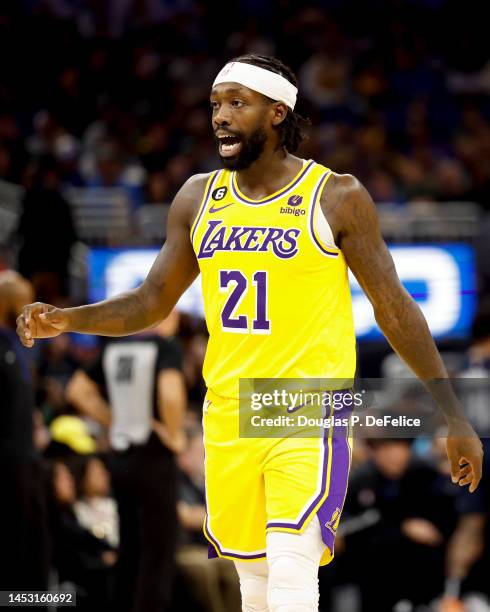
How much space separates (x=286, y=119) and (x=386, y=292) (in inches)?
32.5

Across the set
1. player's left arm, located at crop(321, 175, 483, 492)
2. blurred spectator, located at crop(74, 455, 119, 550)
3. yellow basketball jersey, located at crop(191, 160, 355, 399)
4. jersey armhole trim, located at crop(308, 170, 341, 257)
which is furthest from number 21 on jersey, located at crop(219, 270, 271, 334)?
blurred spectator, located at crop(74, 455, 119, 550)

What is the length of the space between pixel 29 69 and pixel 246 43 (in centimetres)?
267

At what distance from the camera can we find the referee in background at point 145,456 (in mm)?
7441

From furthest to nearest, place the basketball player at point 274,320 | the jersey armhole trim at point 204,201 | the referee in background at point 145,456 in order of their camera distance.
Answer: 1. the referee in background at point 145,456
2. the jersey armhole trim at point 204,201
3. the basketball player at point 274,320

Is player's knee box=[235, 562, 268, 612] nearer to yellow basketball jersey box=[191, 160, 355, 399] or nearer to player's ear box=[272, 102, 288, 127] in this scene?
yellow basketball jersey box=[191, 160, 355, 399]

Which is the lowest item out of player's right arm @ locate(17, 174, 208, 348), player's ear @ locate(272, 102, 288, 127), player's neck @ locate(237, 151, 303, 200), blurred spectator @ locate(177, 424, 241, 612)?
blurred spectator @ locate(177, 424, 241, 612)

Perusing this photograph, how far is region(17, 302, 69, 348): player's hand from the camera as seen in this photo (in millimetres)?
4363

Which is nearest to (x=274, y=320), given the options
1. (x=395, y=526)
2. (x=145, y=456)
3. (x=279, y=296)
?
(x=279, y=296)

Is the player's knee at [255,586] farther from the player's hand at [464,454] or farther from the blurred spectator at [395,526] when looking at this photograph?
the blurred spectator at [395,526]

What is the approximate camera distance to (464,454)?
4.38m

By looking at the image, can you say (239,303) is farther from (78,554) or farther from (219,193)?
(78,554)

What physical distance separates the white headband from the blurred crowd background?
323cm

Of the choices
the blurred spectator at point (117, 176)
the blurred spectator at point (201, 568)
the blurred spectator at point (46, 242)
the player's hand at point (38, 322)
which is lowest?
the blurred spectator at point (201, 568)

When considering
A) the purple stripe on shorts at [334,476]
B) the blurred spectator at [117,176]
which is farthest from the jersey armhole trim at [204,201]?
the blurred spectator at [117,176]
